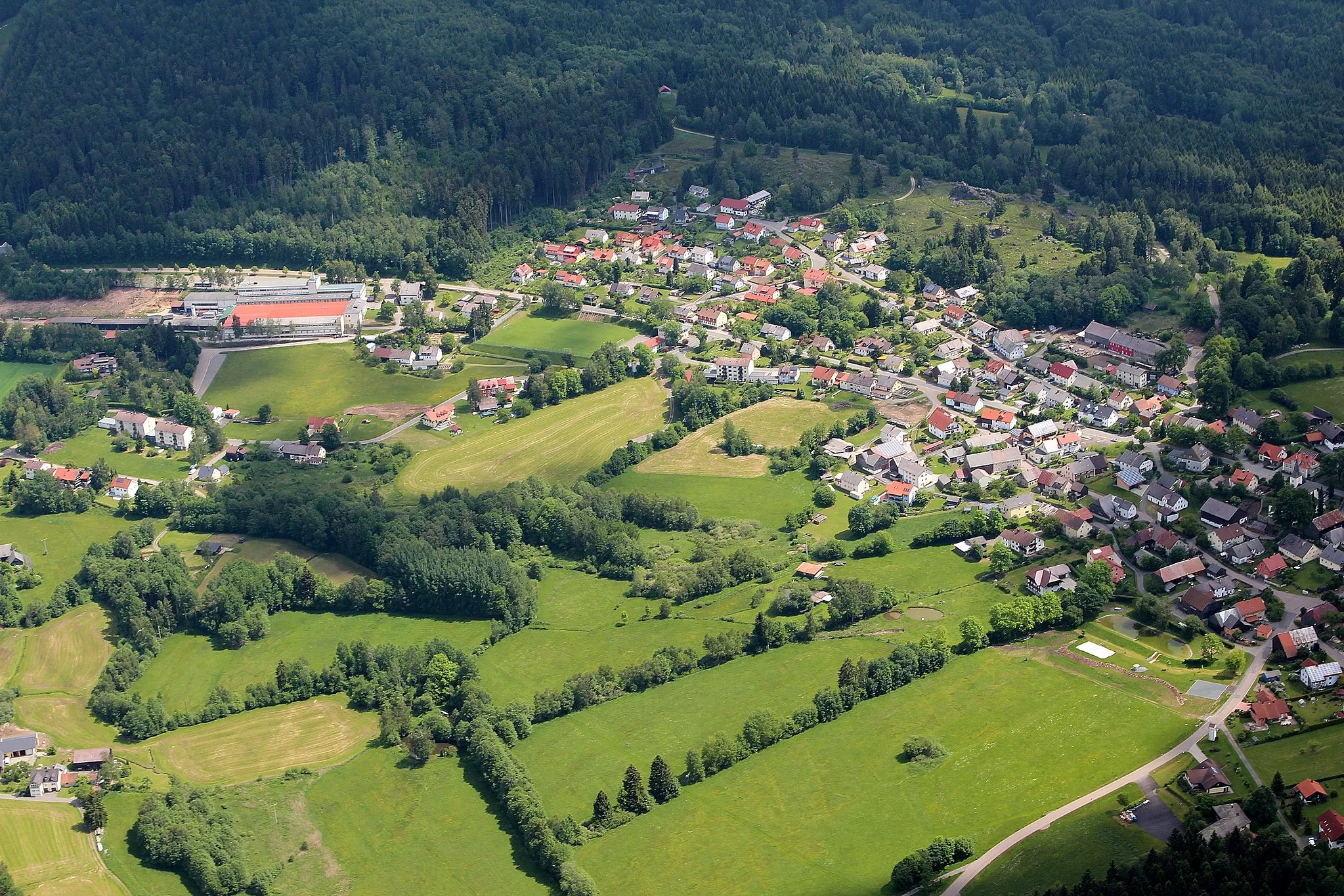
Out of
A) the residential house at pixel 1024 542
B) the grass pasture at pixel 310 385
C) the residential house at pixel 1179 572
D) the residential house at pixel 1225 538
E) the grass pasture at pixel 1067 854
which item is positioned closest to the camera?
the grass pasture at pixel 1067 854

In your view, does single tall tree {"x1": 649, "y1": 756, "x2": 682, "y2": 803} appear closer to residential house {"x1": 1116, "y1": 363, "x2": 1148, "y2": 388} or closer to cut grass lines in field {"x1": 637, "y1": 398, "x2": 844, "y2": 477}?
cut grass lines in field {"x1": 637, "y1": 398, "x2": 844, "y2": 477}

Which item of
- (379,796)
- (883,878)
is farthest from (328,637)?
(883,878)

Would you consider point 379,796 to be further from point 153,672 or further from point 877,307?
point 877,307

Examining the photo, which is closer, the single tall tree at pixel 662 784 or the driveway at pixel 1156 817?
the driveway at pixel 1156 817

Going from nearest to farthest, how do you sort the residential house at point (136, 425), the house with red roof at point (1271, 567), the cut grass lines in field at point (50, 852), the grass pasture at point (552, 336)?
the cut grass lines in field at point (50, 852) → the house with red roof at point (1271, 567) → the residential house at point (136, 425) → the grass pasture at point (552, 336)

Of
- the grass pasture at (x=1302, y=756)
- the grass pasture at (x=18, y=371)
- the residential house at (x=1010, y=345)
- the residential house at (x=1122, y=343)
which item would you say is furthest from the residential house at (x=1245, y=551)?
the grass pasture at (x=18, y=371)

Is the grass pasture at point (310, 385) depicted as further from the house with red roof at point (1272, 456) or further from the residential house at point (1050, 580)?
the house with red roof at point (1272, 456)

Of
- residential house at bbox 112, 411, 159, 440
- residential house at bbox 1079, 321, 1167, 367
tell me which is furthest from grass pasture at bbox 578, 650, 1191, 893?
residential house at bbox 112, 411, 159, 440
